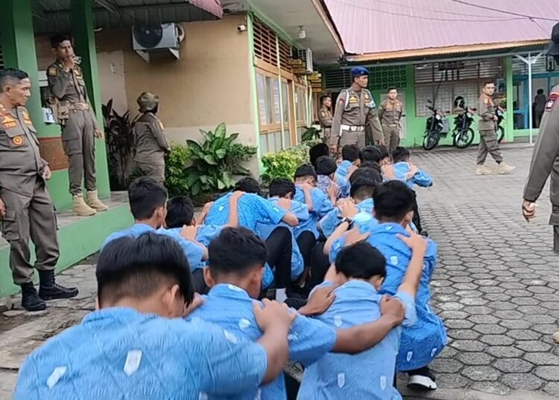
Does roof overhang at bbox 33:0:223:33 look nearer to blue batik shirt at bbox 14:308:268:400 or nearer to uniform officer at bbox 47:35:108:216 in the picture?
uniform officer at bbox 47:35:108:216

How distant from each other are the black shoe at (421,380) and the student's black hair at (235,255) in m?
1.19

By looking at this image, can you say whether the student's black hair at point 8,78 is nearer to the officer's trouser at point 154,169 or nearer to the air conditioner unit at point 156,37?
the officer's trouser at point 154,169

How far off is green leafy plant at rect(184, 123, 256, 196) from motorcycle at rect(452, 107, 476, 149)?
34.1 feet

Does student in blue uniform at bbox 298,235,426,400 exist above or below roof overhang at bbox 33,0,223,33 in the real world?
below

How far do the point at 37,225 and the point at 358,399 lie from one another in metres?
2.63

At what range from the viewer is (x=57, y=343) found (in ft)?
3.51

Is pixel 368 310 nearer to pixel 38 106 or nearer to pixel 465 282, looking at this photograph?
pixel 465 282

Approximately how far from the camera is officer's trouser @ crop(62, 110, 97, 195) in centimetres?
498

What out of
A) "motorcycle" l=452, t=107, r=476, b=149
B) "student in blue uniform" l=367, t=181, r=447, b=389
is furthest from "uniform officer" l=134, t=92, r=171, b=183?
"motorcycle" l=452, t=107, r=476, b=149

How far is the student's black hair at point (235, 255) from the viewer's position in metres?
1.71

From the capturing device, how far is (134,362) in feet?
3.33

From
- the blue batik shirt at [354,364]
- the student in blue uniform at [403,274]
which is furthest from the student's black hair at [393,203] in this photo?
the blue batik shirt at [354,364]

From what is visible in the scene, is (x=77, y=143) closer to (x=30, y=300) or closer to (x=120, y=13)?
(x=30, y=300)

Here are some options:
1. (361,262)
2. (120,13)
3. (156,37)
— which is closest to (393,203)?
(361,262)
